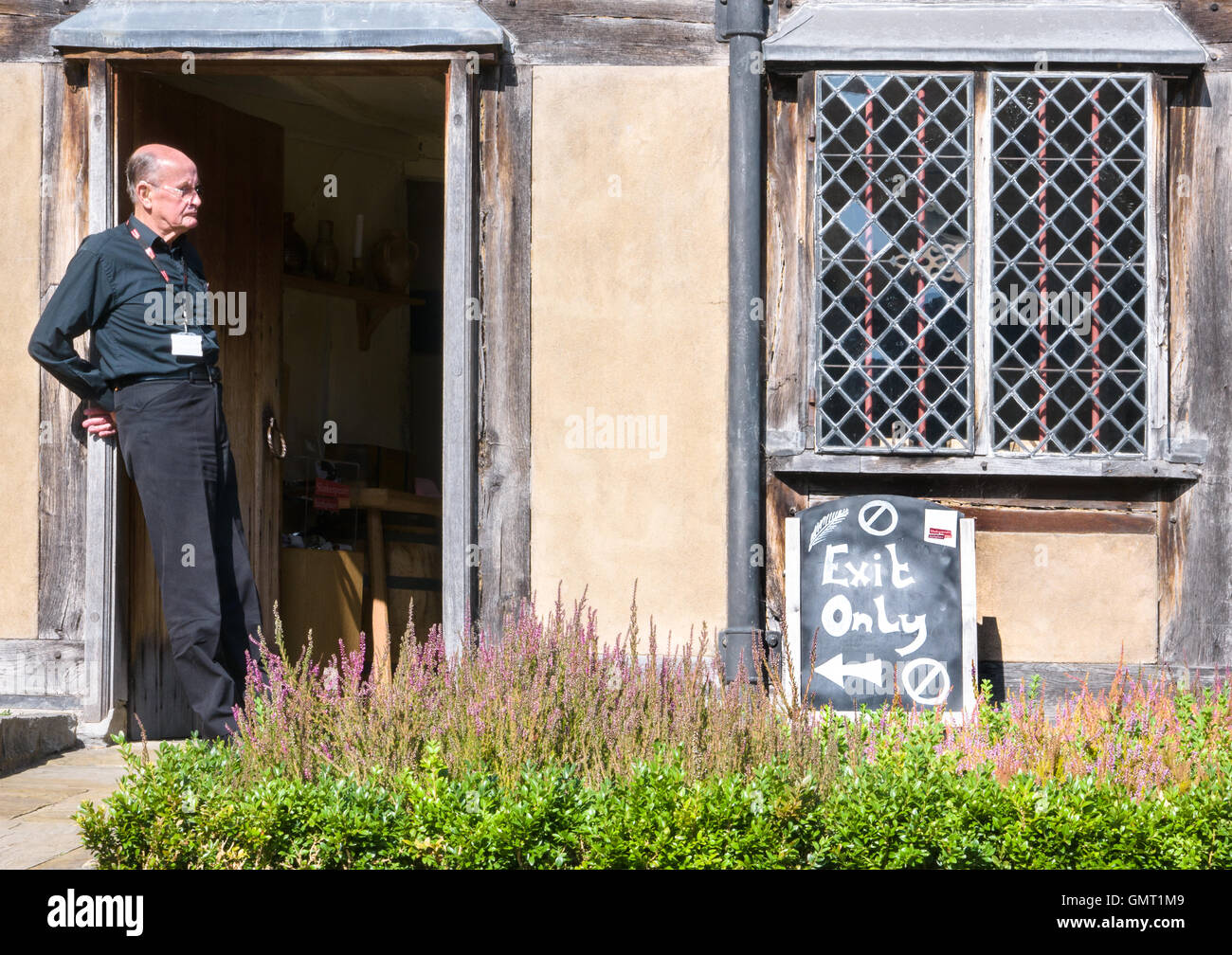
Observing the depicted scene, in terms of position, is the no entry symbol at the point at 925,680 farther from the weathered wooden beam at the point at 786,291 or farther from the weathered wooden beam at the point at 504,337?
the weathered wooden beam at the point at 504,337

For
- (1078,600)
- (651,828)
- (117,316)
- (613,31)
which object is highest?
(613,31)

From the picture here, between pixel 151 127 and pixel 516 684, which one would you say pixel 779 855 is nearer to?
pixel 516 684

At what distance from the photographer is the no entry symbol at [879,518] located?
5738mm

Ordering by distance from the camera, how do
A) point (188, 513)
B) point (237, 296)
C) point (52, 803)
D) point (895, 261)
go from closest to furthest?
point (52, 803), point (188, 513), point (895, 261), point (237, 296)

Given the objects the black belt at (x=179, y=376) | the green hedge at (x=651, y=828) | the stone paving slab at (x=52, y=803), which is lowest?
the stone paving slab at (x=52, y=803)

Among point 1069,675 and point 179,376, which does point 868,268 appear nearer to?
point 1069,675

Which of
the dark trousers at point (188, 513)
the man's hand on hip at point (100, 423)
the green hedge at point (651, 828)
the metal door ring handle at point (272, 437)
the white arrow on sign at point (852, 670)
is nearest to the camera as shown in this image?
the green hedge at point (651, 828)

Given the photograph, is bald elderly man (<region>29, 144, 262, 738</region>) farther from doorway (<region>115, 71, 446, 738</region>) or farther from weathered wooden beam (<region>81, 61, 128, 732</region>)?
doorway (<region>115, 71, 446, 738</region>)

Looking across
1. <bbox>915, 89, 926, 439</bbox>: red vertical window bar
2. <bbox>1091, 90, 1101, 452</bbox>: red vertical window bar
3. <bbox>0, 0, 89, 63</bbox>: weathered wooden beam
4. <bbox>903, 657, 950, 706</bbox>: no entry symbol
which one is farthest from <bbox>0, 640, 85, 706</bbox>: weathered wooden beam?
<bbox>1091, 90, 1101, 452</bbox>: red vertical window bar

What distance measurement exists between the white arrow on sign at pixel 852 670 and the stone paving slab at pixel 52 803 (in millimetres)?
2775

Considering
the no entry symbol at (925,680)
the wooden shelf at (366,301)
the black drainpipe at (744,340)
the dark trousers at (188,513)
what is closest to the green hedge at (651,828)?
the dark trousers at (188,513)

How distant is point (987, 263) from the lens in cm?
589

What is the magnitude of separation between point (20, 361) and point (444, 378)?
1878 millimetres

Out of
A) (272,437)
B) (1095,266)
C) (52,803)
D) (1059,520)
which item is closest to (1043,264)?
(1095,266)
